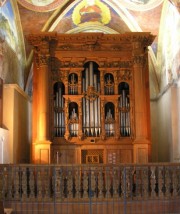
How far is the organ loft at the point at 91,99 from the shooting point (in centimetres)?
1777

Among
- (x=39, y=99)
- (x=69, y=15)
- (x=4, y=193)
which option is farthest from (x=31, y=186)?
(x=69, y=15)

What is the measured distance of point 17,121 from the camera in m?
18.5

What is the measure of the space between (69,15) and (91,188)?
9502 mm

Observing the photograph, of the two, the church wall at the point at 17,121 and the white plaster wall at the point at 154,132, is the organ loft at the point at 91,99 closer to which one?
the church wall at the point at 17,121

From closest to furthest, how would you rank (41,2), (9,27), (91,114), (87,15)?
(91,114)
(9,27)
(41,2)
(87,15)

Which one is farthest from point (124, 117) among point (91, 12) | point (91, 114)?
point (91, 12)

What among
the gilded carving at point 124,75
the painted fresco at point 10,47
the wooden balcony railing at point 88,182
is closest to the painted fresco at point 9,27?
the painted fresco at point 10,47

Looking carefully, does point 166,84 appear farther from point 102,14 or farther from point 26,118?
point 26,118

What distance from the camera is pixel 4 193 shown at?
14.4 m

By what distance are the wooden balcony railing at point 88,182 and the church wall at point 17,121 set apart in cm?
309

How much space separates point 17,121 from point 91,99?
10.5ft

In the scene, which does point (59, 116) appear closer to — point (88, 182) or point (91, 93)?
point (91, 93)

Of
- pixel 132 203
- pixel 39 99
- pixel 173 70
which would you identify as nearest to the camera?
pixel 132 203

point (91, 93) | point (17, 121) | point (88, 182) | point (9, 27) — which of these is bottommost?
point (88, 182)
